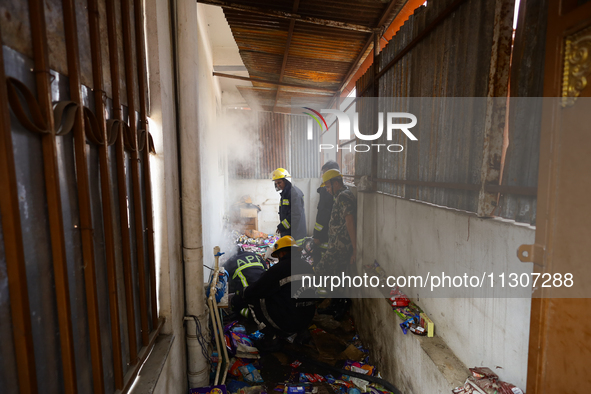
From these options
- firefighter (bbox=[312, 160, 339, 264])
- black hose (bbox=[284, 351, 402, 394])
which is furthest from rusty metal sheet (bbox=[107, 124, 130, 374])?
firefighter (bbox=[312, 160, 339, 264])

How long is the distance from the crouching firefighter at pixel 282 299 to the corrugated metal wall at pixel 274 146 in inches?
281

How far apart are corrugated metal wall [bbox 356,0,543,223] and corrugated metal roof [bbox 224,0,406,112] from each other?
848 millimetres

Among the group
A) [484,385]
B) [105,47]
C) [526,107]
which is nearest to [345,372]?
[484,385]

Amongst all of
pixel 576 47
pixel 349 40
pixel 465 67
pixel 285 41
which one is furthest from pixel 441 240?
pixel 285 41

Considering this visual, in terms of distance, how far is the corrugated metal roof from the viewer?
356 centimetres

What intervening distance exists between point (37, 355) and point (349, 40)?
472 centimetres

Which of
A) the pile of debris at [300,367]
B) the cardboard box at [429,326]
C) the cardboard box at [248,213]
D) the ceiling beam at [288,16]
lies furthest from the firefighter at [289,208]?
the cardboard box at [429,326]

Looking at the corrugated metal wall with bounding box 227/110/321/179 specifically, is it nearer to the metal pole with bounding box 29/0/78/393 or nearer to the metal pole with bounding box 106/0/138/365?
the metal pole with bounding box 106/0/138/365

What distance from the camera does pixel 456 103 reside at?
2.09 m

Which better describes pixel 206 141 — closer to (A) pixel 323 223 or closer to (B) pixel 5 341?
(A) pixel 323 223

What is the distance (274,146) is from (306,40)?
6434 mm

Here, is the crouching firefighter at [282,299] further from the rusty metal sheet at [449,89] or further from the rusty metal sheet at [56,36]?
the rusty metal sheet at [56,36]

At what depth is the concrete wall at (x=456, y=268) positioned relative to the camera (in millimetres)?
1533

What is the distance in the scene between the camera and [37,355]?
3.36ft
